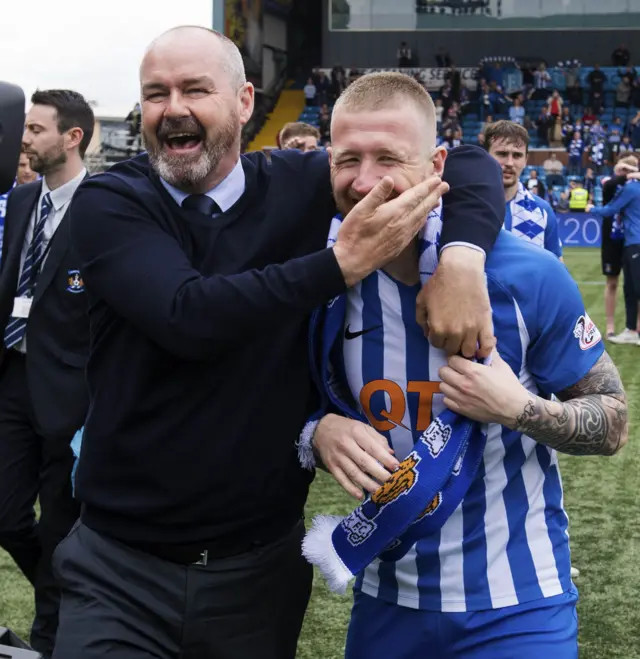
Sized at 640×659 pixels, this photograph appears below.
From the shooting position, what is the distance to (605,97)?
3222 cm

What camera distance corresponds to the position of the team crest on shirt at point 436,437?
69.3 inches

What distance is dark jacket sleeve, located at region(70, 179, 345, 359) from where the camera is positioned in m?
1.69

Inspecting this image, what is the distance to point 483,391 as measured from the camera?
175 centimetres

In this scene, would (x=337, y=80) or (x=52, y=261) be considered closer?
(x=52, y=261)

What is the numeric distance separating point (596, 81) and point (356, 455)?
31.7m

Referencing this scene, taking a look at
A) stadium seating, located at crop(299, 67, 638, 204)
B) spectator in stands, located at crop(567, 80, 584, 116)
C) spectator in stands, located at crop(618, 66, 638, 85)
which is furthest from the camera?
spectator in stands, located at crop(567, 80, 584, 116)

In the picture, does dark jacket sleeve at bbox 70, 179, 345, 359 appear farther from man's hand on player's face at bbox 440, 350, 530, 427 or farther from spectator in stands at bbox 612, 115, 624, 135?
spectator in stands at bbox 612, 115, 624, 135

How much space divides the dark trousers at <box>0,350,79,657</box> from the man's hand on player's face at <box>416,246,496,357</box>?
2.05 m

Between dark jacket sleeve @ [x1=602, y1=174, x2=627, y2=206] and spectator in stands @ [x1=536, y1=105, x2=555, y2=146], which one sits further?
A: spectator in stands @ [x1=536, y1=105, x2=555, y2=146]

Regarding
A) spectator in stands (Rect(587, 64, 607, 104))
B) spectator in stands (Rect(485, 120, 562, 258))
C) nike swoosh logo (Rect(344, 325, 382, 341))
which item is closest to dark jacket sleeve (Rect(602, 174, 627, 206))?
spectator in stands (Rect(485, 120, 562, 258))

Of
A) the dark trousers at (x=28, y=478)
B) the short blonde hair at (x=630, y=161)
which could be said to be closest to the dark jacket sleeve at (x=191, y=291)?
the dark trousers at (x=28, y=478)

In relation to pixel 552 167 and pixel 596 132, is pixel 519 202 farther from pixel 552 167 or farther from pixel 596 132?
pixel 596 132

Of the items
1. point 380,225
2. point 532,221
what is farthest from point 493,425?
point 532,221

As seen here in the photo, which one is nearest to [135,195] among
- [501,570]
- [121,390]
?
[121,390]
